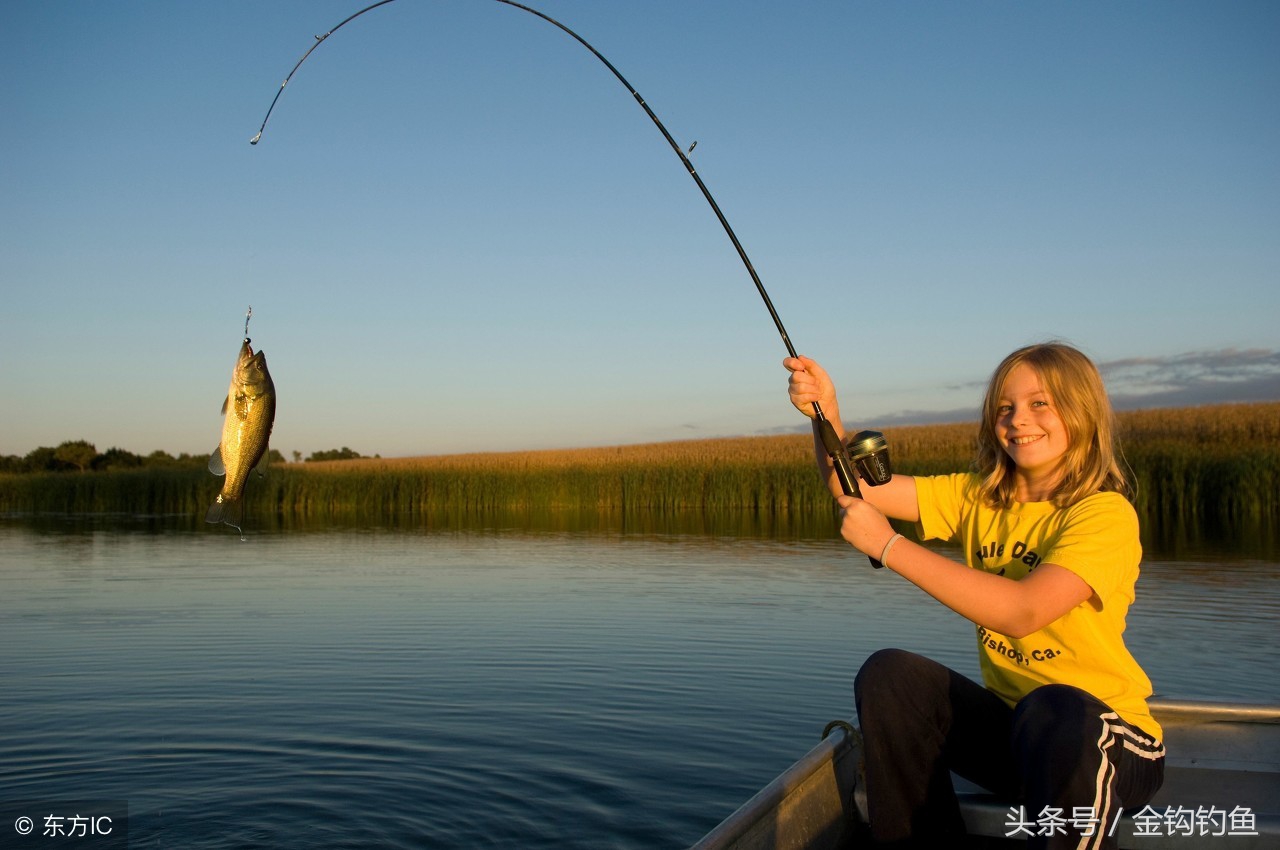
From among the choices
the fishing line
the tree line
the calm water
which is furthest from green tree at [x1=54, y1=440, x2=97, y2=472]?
the fishing line

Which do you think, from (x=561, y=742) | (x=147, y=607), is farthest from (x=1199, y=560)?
(x=147, y=607)

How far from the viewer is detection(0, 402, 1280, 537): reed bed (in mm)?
20828

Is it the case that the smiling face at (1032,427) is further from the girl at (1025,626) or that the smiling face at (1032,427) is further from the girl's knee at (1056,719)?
the girl's knee at (1056,719)

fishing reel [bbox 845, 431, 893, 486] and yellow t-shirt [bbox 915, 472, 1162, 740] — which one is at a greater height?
fishing reel [bbox 845, 431, 893, 486]

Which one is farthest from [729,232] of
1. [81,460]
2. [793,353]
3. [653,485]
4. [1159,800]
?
[81,460]

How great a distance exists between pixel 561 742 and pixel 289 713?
1.66 meters

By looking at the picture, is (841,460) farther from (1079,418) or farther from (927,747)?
(927,747)

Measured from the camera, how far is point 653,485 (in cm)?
2683

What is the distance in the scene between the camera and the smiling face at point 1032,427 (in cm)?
299

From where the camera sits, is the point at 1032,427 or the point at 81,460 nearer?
the point at 1032,427

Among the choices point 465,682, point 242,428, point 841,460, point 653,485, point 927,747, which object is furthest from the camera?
point 653,485

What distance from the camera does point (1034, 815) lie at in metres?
2.60

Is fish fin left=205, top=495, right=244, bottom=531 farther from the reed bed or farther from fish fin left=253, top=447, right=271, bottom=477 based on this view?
the reed bed

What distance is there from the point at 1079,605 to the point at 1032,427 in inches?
19.5
